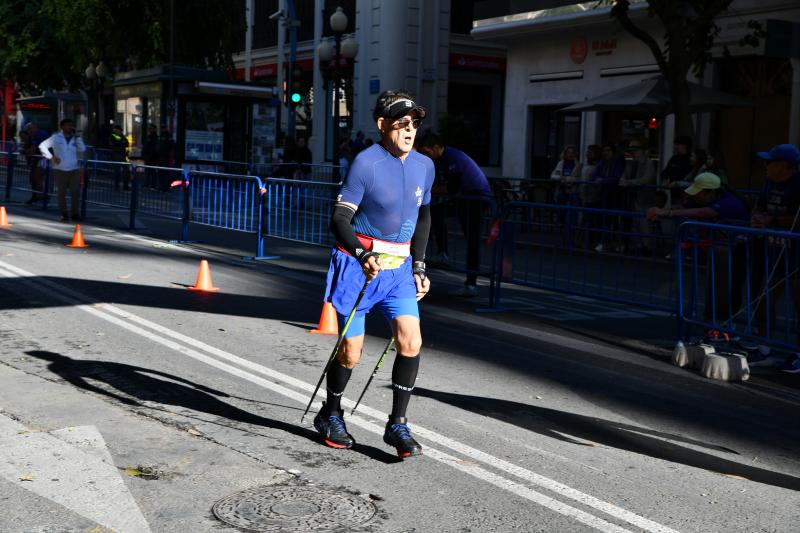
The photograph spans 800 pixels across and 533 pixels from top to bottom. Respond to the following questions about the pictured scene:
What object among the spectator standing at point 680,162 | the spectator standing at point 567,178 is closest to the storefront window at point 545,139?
the spectator standing at point 567,178

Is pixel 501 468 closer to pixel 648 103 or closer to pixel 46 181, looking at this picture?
pixel 648 103

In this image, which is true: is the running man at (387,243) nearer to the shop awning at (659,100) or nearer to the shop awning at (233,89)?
the shop awning at (659,100)

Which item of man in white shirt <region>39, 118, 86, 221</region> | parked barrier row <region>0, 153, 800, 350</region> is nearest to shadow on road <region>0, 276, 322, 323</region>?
parked barrier row <region>0, 153, 800, 350</region>

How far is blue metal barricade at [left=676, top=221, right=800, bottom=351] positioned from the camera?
8500mm

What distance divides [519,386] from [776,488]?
96.0 inches

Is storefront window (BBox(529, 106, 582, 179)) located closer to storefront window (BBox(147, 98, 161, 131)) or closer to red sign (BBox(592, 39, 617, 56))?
red sign (BBox(592, 39, 617, 56))

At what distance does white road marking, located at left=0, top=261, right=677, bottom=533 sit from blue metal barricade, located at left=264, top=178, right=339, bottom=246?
13.8 ft

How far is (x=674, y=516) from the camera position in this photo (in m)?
5.00

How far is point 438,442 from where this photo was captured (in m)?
6.13

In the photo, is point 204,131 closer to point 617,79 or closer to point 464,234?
point 617,79

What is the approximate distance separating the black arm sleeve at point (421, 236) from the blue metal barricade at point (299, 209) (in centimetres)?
763

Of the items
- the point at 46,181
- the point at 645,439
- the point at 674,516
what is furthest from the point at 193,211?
the point at 674,516

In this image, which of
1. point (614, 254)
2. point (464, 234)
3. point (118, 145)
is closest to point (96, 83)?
point (118, 145)

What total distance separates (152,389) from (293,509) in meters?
2.58
